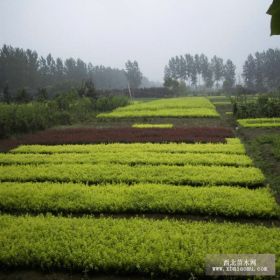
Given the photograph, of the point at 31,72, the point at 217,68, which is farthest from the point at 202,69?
the point at 31,72

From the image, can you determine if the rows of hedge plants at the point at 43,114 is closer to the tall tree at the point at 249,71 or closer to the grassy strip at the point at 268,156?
the grassy strip at the point at 268,156

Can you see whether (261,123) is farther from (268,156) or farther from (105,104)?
(105,104)

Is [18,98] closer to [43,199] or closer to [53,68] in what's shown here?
[43,199]

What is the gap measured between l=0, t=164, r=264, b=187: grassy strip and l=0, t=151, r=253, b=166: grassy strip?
0.66 m

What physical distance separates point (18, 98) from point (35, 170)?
71.4 feet

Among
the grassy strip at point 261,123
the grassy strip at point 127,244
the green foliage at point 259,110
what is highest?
the green foliage at point 259,110

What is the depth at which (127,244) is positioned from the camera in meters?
5.00

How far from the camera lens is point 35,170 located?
963cm

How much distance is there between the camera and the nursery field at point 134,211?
4656 mm

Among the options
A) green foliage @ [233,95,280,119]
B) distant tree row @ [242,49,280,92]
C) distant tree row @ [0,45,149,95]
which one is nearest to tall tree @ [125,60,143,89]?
distant tree row @ [0,45,149,95]

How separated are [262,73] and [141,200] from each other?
263ft

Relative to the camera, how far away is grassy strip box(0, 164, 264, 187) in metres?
8.24

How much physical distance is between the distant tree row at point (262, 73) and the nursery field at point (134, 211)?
Result: 65.5m

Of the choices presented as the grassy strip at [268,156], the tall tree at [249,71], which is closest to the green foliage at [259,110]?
the grassy strip at [268,156]
